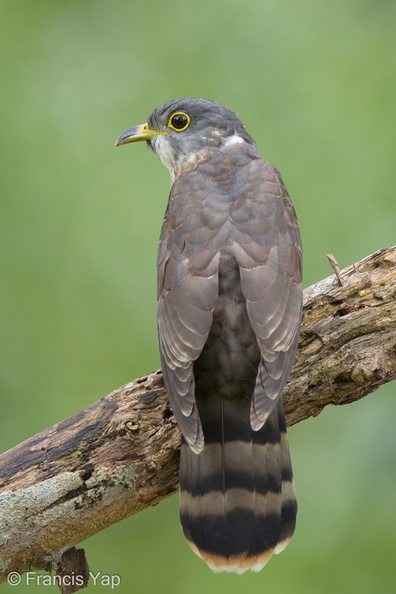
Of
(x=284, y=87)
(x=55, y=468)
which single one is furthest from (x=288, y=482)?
(x=284, y=87)

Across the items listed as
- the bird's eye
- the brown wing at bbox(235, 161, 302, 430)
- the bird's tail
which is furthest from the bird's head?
the bird's tail

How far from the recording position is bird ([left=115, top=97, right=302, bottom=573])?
426 cm

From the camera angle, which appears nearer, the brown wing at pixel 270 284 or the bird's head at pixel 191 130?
the brown wing at pixel 270 284

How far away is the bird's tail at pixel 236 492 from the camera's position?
167 inches

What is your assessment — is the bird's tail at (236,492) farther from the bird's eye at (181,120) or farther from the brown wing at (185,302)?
the bird's eye at (181,120)

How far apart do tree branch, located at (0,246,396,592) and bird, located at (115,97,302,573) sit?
258 mm

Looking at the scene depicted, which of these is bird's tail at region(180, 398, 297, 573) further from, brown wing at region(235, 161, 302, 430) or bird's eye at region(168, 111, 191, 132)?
bird's eye at region(168, 111, 191, 132)

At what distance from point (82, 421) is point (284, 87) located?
3183mm

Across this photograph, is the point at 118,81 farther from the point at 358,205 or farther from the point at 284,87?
the point at 358,205

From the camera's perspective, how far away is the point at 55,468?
449cm

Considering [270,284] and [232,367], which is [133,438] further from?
[270,284]

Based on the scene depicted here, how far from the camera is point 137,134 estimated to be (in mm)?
6109

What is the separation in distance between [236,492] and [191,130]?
262 centimetres

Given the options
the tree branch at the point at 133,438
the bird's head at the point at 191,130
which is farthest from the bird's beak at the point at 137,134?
the tree branch at the point at 133,438
